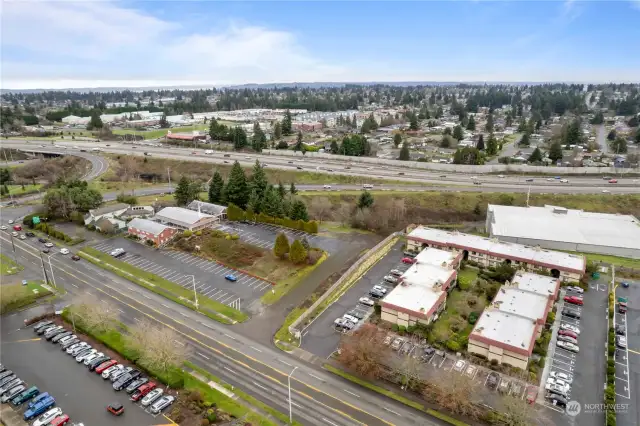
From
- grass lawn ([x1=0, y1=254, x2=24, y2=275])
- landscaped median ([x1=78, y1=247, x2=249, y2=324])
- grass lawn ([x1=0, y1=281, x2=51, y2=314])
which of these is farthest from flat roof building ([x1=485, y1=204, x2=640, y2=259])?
grass lawn ([x1=0, y1=254, x2=24, y2=275])

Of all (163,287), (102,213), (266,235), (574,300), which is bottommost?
(574,300)

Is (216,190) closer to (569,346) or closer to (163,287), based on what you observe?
(163,287)

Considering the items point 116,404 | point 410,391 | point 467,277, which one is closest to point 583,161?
point 467,277

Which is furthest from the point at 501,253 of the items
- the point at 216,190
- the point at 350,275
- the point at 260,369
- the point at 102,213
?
the point at 102,213

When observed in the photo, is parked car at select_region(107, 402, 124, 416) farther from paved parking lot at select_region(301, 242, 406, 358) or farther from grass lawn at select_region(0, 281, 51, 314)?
grass lawn at select_region(0, 281, 51, 314)

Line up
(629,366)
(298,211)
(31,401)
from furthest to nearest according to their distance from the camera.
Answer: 1. (298,211)
2. (629,366)
3. (31,401)

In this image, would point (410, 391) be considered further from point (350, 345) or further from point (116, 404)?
point (116, 404)
